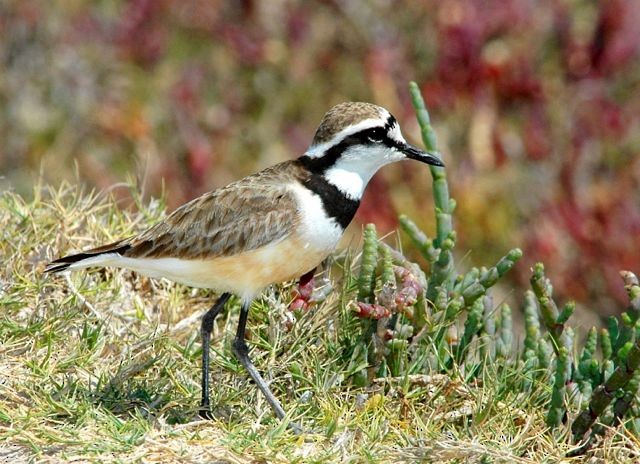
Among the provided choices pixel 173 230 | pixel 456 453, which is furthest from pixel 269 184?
pixel 456 453

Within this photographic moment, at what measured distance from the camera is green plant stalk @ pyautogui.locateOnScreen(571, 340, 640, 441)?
4.62m

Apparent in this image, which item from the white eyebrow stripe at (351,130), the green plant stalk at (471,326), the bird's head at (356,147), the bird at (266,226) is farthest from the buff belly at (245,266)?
the green plant stalk at (471,326)

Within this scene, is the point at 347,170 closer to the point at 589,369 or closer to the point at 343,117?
the point at 343,117

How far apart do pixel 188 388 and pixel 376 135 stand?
4.31 ft

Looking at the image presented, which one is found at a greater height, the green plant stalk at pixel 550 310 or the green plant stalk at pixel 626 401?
the green plant stalk at pixel 550 310

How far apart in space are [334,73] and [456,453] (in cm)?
595

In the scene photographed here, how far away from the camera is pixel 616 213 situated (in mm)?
8680

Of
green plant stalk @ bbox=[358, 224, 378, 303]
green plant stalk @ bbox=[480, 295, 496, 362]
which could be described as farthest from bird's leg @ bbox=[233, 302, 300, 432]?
green plant stalk @ bbox=[480, 295, 496, 362]

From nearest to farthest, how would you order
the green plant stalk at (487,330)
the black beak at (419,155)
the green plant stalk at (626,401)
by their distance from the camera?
the green plant stalk at (626,401) < the black beak at (419,155) < the green plant stalk at (487,330)

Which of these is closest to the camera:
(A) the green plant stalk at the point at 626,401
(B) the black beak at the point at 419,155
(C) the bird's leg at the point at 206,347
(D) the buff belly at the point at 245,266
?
(A) the green plant stalk at the point at 626,401

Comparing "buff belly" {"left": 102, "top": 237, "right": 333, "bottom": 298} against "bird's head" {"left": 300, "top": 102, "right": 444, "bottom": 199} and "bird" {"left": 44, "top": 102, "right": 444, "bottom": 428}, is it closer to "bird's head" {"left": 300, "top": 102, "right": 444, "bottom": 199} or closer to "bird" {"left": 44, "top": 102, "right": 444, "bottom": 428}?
"bird" {"left": 44, "top": 102, "right": 444, "bottom": 428}

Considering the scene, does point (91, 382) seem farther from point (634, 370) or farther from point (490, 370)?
point (634, 370)

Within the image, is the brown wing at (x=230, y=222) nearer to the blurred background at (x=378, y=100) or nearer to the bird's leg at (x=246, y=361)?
the bird's leg at (x=246, y=361)

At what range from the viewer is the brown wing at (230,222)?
Answer: 5.00m
